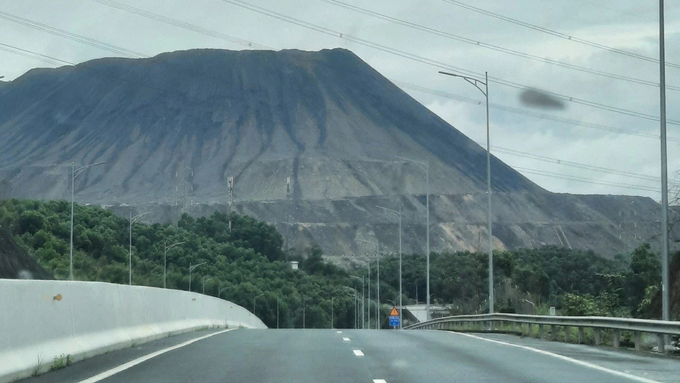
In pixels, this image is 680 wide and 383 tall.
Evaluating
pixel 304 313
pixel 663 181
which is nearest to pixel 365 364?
pixel 663 181

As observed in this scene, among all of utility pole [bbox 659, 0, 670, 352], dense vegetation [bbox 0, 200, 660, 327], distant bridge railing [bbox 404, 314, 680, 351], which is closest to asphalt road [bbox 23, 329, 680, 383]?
distant bridge railing [bbox 404, 314, 680, 351]

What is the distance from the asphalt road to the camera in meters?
15.4

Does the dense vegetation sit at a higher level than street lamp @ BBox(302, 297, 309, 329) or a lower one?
higher

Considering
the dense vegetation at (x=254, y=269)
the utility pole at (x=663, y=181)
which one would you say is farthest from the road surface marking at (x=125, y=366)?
the dense vegetation at (x=254, y=269)

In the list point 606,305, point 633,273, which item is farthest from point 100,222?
point 606,305

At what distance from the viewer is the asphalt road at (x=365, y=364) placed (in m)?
15.4

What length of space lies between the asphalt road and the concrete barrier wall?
1.00ft

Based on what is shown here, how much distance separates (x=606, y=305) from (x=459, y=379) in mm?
55424

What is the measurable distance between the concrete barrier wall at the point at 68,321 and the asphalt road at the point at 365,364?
0.30 meters

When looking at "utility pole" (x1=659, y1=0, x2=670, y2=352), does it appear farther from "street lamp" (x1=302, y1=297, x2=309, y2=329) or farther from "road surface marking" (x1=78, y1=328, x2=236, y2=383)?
"street lamp" (x1=302, y1=297, x2=309, y2=329)

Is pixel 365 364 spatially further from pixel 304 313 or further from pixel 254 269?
pixel 254 269

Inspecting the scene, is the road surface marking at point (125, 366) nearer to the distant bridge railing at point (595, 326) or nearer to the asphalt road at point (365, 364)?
the asphalt road at point (365, 364)

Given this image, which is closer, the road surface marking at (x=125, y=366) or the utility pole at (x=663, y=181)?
the road surface marking at (x=125, y=366)

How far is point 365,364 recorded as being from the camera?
17.7 meters
